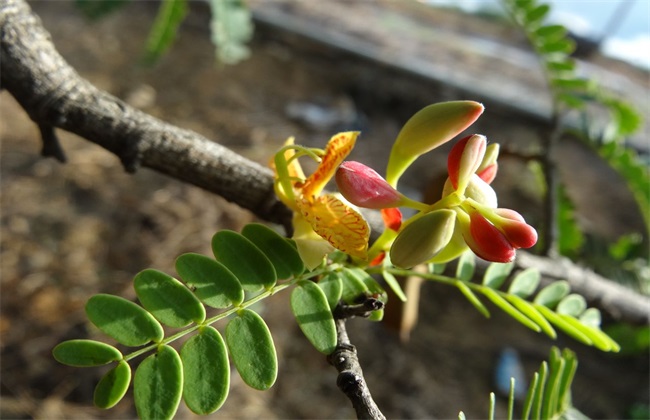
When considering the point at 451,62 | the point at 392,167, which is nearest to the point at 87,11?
the point at 451,62

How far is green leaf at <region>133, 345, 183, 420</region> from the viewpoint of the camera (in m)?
0.41

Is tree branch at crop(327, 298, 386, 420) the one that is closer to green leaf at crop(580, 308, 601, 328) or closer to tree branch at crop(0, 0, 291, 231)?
tree branch at crop(0, 0, 291, 231)

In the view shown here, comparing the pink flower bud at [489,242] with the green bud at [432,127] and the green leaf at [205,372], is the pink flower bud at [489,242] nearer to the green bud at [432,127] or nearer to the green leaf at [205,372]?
the green bud at [432,127]

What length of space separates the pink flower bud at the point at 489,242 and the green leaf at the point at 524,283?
25 cm

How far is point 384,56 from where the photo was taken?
297cm

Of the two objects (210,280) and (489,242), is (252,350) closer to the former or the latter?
(210,280)

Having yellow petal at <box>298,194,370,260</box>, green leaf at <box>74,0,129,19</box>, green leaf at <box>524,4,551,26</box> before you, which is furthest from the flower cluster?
green leaf at <box>74,0,129,19</box>

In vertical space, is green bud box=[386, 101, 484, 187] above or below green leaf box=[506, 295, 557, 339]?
above

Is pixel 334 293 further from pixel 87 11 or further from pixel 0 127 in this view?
pixel 87 11

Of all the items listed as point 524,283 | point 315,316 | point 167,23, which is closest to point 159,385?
point 315,316

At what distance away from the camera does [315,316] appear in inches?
19.1

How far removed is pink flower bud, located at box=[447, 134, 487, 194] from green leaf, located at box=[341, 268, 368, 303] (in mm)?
127

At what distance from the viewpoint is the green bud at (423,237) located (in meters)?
0.45

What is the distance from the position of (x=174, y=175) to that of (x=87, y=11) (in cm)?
206
